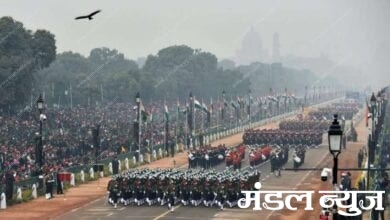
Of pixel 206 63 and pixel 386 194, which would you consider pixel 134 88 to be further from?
pixel 386 194

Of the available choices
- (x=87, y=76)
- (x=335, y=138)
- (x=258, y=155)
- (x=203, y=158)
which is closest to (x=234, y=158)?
(x=203, y=158)

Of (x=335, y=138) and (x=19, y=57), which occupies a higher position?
(x=19, y=57)

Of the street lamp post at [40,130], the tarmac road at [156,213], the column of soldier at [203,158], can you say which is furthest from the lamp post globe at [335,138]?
the column of soldier at [203,158]

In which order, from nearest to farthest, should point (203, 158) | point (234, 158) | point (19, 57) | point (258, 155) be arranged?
1. point (234, 158)
2. point (203, 158)
3. point (258, 155)
4. point (19, 57)

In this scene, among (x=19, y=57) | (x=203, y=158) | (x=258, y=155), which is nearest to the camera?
(x=203, y=158)

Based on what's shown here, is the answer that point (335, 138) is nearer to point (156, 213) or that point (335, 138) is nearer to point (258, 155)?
point (156, 213)

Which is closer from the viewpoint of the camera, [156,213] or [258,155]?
[156,213]

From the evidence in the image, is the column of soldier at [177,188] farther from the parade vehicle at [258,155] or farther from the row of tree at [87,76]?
the row of tree at [87,76]

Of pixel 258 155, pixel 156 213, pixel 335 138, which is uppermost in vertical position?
pixel 335 138

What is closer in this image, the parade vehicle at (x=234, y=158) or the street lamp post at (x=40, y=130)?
the street lamp post at (x=40, y=130)
